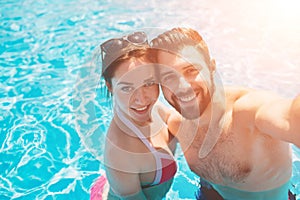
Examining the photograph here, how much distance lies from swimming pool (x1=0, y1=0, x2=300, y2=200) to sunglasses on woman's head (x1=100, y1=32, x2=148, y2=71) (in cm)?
21

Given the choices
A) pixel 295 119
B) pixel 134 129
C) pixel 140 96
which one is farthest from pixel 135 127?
pixel 295 119

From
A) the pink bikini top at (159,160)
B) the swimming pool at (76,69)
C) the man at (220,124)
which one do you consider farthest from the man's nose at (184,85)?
the swimming pool at (76,69)

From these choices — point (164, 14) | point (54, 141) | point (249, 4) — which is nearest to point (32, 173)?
point (54, 141)

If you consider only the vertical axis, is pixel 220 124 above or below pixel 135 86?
below

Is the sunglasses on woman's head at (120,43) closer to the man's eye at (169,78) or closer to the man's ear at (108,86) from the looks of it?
the man's ear at (108,86)

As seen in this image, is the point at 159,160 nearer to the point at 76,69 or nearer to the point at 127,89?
the point at 127,89

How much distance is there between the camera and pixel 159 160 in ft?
8.48

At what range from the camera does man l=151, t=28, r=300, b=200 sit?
221cm

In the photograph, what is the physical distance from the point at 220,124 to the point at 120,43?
0.73 metres

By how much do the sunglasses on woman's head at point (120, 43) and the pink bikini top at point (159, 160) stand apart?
0.34 m

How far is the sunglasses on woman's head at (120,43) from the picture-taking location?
220 centimetres

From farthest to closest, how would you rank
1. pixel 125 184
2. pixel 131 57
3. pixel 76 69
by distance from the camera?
pixel 76 69, pixel 125 184, pixel 131 57

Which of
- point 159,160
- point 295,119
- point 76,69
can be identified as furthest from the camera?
point 76,69

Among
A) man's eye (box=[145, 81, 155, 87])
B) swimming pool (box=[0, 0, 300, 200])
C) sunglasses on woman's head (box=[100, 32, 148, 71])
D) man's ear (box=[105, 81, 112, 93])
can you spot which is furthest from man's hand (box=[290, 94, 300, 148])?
swimming pool (box=[0, 0, 300, 200])
